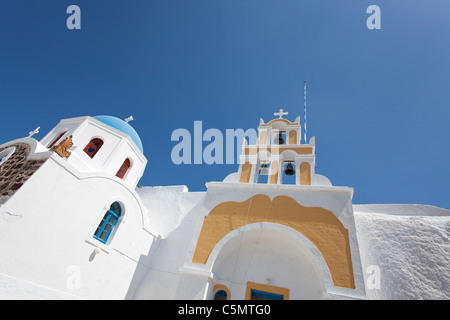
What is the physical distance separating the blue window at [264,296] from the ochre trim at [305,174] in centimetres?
322

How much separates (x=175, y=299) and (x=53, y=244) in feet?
9.98

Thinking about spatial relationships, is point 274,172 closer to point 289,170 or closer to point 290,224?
point 289,170

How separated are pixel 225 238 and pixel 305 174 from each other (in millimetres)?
3197

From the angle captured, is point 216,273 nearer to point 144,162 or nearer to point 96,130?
point 144,162

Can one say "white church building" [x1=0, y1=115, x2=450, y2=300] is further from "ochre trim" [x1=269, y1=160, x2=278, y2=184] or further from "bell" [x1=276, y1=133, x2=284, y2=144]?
"bell" [x1=276, y1=133, x2=284, y2=144]

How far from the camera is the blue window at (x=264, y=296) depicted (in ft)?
19.4

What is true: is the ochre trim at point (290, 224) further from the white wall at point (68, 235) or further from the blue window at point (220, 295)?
the white wall at point (68, 235)

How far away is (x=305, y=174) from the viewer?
6.93m

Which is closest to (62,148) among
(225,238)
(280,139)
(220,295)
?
(225,238)

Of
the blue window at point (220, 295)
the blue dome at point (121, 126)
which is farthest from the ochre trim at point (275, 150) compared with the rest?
the blue dome at point (121, 126)

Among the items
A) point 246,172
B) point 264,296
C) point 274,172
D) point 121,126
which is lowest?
point 264,296

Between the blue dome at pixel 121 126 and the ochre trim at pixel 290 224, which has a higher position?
the blue dome at pixel 121 126

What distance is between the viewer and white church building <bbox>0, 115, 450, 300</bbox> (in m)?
4.66
